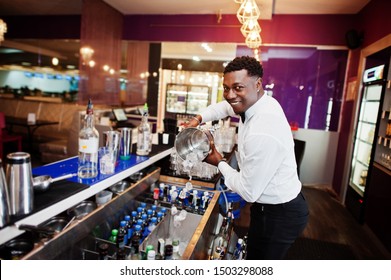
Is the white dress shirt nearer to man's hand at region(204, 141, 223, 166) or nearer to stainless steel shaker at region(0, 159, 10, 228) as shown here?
man's hand at region(204, 141, 223, 166)

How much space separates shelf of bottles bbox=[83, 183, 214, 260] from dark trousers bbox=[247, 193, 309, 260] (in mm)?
379

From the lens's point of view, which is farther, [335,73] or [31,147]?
[31,147]

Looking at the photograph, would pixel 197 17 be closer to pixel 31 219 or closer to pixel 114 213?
pixel 114 213

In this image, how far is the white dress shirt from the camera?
1169mm

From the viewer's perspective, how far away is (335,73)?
489 cm

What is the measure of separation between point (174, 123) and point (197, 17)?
3710 mm

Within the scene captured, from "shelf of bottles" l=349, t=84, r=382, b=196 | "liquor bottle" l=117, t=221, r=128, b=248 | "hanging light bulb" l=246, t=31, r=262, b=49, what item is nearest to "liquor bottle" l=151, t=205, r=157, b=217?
"liquor bottle" l=117, t=221, r=128, b=248

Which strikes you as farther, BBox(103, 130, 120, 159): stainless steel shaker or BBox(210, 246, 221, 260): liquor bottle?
BBox(210, 246, 221, 260): liquor bottle

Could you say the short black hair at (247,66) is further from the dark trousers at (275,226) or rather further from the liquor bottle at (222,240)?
the liquor bottle at (222,240)

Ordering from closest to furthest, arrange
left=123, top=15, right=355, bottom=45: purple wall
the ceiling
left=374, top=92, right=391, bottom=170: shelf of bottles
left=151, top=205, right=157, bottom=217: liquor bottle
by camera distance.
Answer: left=151, top=205, right=157, bottom=217: liquor bottle
left=374, top=92, right=391, bottom=170: shelf of bottles
the ceiling
left=123, top=15, right=355, bottom=45: purple wall

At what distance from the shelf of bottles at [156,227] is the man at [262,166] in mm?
402

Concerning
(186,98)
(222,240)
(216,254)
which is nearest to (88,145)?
(216,254)
